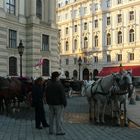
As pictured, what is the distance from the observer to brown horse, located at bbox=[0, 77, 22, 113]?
20.3 metres

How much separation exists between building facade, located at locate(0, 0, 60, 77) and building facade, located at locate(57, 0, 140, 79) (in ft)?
84.9

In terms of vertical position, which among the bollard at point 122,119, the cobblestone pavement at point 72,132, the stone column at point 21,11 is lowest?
the cobblestone pavement at point 72,132

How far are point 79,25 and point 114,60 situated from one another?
1421cm

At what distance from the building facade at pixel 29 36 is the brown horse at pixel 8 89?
61.2ft

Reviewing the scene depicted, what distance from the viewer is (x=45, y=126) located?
14406mm

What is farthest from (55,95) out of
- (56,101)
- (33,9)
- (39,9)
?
(39,9)

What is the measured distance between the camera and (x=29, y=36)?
44500mm

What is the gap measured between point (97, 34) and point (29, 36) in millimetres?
43492

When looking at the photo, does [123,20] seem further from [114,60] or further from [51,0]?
[51,0]

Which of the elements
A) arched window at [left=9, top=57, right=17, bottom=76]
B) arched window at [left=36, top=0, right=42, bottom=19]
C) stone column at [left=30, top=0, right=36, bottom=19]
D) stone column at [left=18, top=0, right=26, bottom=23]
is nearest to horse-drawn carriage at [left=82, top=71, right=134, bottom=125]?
arched window at [left=9, top=57, right=17, bottom=76]

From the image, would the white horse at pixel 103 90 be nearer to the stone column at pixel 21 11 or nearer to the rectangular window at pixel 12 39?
the rectangular window at pixel 12 39

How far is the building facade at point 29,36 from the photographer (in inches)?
1622

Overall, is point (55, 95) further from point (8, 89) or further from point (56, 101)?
point (8, 89)

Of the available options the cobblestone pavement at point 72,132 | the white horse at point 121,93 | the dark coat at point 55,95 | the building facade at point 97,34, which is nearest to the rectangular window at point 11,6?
the cobblestone pavement at point 72,132
